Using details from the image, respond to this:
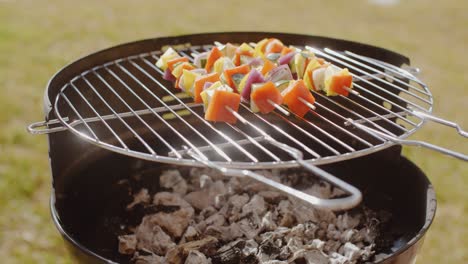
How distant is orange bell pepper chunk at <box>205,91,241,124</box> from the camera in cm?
211

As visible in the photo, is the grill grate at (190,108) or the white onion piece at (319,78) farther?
the grill grate at (190,108)

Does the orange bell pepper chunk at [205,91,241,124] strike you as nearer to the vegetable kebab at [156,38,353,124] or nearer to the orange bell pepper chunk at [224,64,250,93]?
the vegetable kebab at [156,38,353,124]

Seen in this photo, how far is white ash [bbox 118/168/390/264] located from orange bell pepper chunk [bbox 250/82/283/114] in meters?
0.55

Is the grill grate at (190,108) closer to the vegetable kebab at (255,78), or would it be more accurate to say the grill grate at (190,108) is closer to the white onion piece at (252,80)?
the vegetable kebab at (255,78)

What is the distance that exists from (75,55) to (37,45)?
1.80ft

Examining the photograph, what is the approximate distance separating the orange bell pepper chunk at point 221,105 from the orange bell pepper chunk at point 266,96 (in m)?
0.09

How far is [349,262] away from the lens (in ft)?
7.26

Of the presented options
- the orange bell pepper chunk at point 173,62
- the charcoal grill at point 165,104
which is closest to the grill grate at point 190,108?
the charcoal grill at point 165,104

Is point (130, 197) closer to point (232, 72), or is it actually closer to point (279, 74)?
point (232, 72)

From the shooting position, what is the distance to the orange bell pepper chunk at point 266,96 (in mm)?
2172

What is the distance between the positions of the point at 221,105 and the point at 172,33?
4760 mm

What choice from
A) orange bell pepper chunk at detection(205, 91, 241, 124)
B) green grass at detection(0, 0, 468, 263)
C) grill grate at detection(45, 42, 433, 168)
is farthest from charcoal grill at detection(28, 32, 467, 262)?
green grass at detection(0, 0, 468, 263)

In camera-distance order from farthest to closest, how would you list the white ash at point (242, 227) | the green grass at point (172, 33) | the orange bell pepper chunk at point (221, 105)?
the green grass at point (172, 33) → the white ash at point (242, 227) → the orange bell pepper chunk at point (221, 105)

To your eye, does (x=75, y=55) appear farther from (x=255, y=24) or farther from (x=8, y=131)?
(x=255, y=24)
